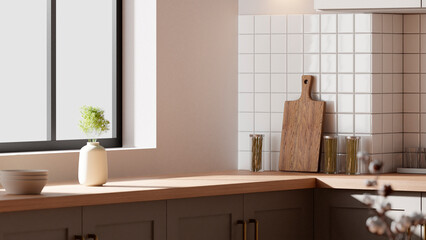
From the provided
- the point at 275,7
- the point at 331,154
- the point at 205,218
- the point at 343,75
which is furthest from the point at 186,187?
the point at 275,7

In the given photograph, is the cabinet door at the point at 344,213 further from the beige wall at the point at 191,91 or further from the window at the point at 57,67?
the window at the point at 57,67

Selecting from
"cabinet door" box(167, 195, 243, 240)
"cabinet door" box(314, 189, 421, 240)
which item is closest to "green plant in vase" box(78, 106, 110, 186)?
"cabinet door" box(167, 195, 243, 240)

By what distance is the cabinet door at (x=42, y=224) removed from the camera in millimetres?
2344

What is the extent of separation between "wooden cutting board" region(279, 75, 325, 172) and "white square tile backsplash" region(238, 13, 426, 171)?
58 mm

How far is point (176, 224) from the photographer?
113 inches

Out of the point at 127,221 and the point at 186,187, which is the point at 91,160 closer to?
the point at 127,221

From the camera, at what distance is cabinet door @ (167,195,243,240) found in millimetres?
2853

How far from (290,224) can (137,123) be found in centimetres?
97

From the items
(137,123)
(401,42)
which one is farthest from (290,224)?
(401,42)

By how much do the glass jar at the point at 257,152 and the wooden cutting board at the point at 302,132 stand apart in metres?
0.12

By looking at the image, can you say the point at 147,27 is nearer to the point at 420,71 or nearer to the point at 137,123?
the point at 137,123

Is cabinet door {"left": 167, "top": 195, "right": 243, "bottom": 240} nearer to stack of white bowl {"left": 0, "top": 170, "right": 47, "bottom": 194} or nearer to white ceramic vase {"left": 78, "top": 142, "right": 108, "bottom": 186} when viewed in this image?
white ceramic vase {"left": 78, "top": 142, "right": 108, "bottom": 186}

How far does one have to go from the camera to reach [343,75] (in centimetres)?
358

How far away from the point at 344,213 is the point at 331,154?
0.37 metres
